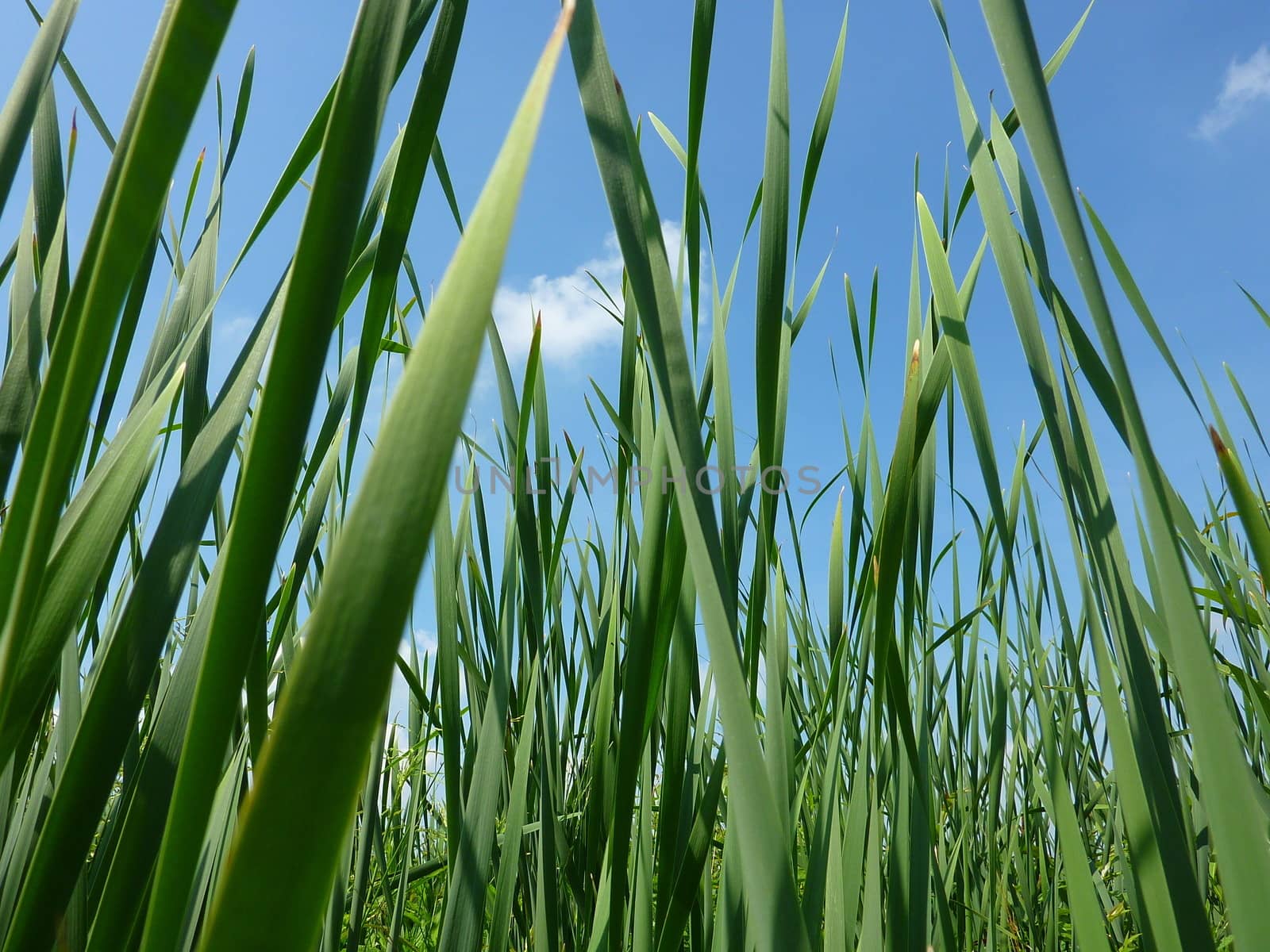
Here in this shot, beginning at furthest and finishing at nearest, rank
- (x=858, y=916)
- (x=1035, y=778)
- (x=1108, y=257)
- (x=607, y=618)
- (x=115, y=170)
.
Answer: (x=858, y=916) → (x=607, y=618) → (x=1035, y=778) → (x=1108, y=257) → (x=115, y=170)

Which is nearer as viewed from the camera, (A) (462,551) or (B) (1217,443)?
(B) (1217,443)

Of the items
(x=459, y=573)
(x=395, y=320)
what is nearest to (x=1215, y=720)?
(x=459, y=573)

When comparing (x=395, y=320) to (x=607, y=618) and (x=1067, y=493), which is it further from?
(x=1067, y=493)

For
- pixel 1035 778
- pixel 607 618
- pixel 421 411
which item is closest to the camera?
pixel 421 411

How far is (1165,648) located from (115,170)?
1.63ft

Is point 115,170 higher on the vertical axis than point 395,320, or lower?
lower

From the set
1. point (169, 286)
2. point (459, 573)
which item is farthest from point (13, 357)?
point (459, 573)

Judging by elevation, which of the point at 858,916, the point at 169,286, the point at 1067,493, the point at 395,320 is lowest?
the point at 858,916

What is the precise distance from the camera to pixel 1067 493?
34cm

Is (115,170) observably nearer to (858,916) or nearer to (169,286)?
(169,286)

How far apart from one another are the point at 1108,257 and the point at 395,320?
74 centimetres

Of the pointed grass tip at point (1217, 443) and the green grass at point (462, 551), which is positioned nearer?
the green grass at point (462, 551)

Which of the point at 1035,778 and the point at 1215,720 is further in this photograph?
the point at 1035,778

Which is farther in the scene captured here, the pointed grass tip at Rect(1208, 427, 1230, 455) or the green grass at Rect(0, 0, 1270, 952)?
the pointed grass tip at Rect(1208, 427, 1230, 455)
